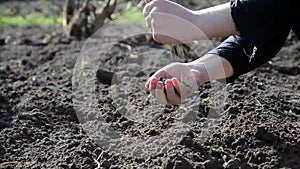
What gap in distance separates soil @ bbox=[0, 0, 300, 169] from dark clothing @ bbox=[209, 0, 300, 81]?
0.98ft

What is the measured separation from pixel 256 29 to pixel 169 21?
38 cm

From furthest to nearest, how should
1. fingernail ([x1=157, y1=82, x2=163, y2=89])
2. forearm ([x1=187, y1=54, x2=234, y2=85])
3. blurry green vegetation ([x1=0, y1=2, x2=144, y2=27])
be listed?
blurry green vegetation ([x1=0, y1=2, x2=144, y2=27]), forearm ([x1=187, y1=54, x2=234, y2=85]), fingernail ([x1=157, y1=82, x2=163, y2=89])

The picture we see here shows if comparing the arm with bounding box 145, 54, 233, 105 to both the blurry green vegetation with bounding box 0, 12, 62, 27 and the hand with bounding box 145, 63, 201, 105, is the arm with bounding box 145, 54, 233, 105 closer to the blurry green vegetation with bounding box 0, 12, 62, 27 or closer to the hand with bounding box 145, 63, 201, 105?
the hand with bounding box 145, 63, 201, 105

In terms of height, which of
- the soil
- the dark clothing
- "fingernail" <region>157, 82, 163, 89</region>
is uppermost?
the dark clothing

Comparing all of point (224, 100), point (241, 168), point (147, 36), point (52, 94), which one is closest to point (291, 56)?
point (147, 36)

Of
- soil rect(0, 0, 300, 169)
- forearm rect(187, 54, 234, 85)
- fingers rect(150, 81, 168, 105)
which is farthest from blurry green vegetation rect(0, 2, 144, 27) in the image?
fingers rect(150, 81, 168, 105)

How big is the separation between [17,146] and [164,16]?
90 centimetres

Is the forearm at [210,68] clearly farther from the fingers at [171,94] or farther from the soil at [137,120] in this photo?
the soil at [137,120]

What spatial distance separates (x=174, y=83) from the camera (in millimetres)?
2438

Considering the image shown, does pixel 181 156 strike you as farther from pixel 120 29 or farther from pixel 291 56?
pixel 120 29

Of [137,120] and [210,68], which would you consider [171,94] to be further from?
[137,120]

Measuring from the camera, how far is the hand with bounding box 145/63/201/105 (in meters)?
2.43

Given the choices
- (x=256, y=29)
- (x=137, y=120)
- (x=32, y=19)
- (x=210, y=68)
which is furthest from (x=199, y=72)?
(x=32, y=19)

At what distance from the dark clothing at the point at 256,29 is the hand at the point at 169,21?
0.15 metres
